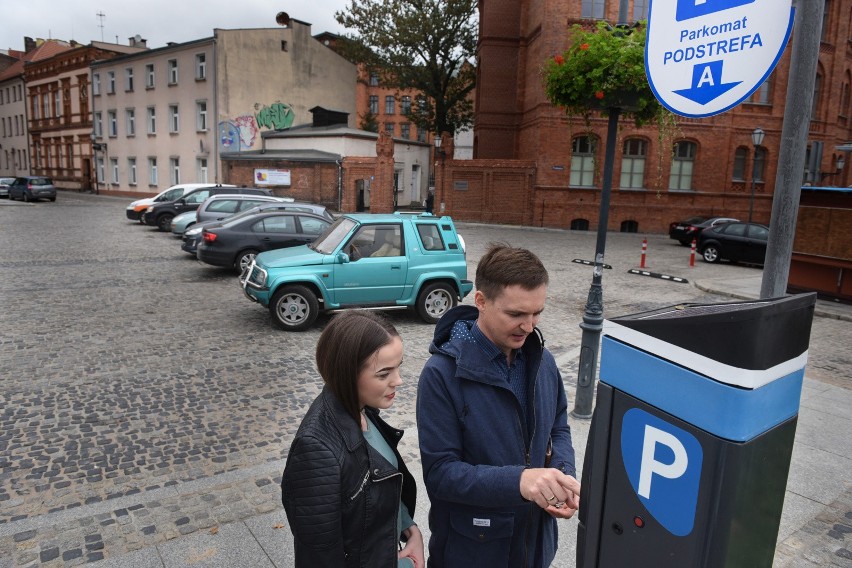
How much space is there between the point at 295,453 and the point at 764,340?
1.41 meters

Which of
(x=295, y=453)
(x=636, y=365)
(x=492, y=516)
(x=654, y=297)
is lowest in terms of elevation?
(x=654, y=297)

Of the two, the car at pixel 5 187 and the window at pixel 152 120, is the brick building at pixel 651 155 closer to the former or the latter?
the window at pixel 152 120

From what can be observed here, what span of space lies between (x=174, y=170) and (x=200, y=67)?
24.4 feet

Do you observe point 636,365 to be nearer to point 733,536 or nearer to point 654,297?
point 733,536

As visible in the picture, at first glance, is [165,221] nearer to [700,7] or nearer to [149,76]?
[700,7]

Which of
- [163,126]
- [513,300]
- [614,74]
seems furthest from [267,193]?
[163,126]

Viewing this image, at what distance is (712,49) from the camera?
2186mm

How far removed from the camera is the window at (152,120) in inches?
1668

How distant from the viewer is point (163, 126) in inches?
1644

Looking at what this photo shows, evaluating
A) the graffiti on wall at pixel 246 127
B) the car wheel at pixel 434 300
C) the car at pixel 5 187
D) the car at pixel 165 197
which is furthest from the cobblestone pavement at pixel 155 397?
the car at pixel 5 187

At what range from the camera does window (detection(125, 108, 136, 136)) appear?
4391 cm

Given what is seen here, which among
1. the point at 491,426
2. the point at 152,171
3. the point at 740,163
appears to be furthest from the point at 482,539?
the point at 152,171

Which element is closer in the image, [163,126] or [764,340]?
[764,340]

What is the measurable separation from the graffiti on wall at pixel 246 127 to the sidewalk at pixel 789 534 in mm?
36796
